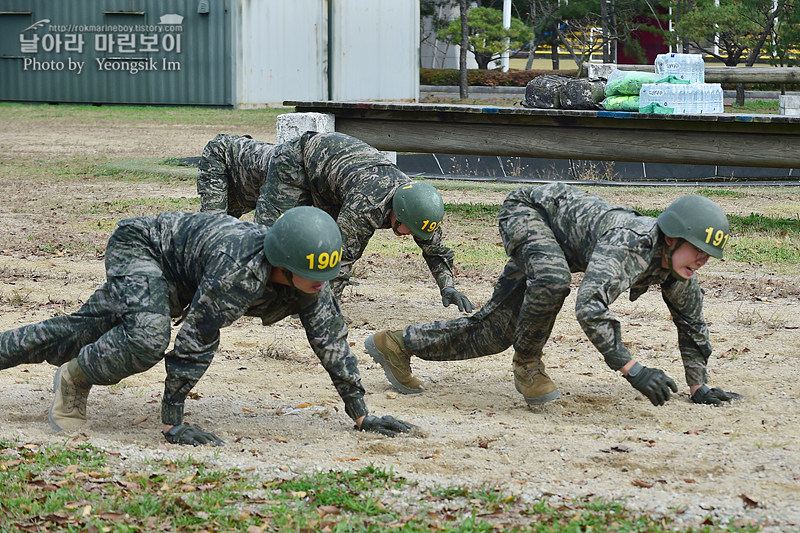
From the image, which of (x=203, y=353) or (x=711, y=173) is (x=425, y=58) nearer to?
(x=711, y=173)

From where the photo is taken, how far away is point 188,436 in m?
4.68

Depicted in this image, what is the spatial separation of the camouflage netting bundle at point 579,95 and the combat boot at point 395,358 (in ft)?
21.5

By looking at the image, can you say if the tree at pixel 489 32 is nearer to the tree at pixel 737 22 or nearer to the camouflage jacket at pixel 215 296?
the tree at pixel 737 22

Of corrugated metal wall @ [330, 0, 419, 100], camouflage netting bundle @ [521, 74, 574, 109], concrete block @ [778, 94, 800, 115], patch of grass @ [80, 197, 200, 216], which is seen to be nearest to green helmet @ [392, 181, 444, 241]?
patch of grass @ [80, 197, 200, 216]

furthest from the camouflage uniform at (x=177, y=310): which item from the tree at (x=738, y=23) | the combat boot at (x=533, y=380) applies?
the tree at (x=738, y=23)

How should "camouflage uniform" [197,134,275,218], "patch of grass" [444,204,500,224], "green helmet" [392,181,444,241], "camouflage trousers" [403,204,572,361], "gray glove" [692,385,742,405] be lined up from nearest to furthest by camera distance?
"camouflage trousers" [403,204,572,361], "gray glove" [692,385,742,405], "green helmet" [392,181,444,241], "camouflage uniform" [197,134,275,218], "patch of grass" [444,204,500,224]

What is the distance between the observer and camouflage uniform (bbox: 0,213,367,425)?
175 inches

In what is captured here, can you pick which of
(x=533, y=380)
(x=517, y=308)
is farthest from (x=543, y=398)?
(x=517, y=308)

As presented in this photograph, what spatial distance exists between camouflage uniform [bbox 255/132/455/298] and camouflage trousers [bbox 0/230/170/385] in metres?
2.10

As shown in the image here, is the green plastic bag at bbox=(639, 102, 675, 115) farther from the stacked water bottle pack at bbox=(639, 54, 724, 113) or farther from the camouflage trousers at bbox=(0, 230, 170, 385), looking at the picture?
the camouflage trousers at bbox=(0, 230, 170, 385)

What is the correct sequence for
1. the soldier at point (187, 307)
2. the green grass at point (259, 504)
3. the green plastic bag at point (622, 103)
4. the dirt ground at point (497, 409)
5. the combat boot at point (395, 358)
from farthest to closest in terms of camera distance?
the green plastic bag at point (622, 103) < the combat boot at point (395, 358) < the soldier at point (187, 307) < the dirt ground at point (497, 409) < the green grass at point (259, 504)

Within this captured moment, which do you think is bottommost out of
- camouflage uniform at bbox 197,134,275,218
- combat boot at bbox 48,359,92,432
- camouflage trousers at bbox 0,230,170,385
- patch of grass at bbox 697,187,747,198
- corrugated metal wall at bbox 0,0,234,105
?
combat boot at bbox 48,359,92,432

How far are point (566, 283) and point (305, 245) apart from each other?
4.64 ft

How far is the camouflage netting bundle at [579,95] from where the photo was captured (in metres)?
11.6
